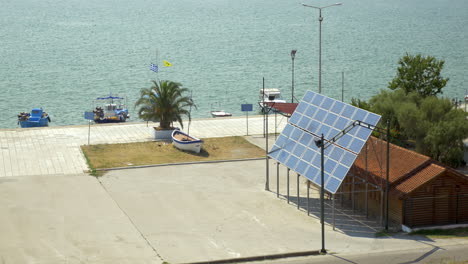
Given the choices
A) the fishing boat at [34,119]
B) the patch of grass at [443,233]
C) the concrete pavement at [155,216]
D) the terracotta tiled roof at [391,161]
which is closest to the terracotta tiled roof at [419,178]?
the terracotta tiled roof at [391,161]

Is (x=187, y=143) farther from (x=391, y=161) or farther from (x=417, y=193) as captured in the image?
(x=417, y=193)

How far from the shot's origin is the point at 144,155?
55.6 metres

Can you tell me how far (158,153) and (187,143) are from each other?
7.41 feet

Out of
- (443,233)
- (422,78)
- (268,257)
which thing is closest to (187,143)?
(422,78)

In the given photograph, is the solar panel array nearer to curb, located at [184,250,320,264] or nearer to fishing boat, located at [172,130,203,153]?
curb, located at [184,250,320,264]

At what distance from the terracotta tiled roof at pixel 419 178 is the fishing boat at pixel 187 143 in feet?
66.0

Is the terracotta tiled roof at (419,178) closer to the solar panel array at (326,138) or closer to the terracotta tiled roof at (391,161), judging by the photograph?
the terracotta tiled roof at (391,161)

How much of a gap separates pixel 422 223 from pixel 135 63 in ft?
360

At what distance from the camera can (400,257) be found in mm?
34125

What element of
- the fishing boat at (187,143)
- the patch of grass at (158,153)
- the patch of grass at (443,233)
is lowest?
the patch of grass at (443,233)

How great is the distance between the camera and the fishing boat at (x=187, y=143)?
184 ft

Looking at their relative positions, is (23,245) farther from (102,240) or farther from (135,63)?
(135,63)

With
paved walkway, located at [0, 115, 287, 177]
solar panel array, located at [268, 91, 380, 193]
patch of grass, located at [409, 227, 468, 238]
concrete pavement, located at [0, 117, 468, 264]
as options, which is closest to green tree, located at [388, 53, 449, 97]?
paved walkway, located at [0, 115, 287, 177]

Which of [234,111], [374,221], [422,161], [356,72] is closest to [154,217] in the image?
[374,221]
